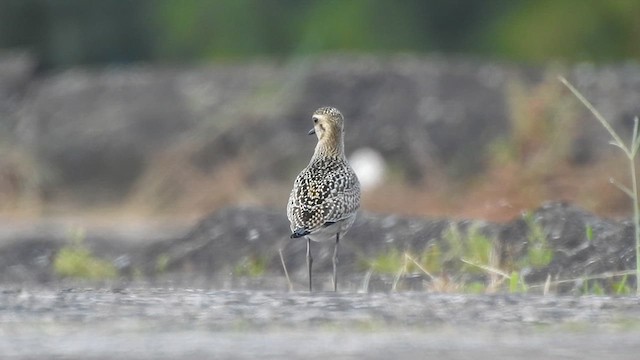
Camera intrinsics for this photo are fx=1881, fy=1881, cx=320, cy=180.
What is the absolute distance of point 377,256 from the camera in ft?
38.6

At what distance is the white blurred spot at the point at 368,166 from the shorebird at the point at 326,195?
9330 mm

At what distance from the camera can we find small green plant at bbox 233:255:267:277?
11695 millimetres

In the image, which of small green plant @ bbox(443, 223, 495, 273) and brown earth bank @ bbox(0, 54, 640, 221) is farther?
brown earth bank @ bbox(0, 54, 640, 221)

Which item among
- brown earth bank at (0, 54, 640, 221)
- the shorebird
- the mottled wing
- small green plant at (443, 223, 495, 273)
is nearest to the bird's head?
the shorebird

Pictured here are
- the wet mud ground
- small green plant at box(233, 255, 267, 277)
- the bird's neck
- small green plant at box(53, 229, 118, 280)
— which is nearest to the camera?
the wet mud ground

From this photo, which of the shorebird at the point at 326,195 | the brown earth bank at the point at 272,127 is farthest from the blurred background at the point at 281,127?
the shorebird at the point at 326,195

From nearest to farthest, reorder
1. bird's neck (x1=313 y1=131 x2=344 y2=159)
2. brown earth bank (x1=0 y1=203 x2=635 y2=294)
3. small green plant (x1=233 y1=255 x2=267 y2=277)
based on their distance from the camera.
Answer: bird's neck (x1=313 y1=131 x2=344 y2=159)
brown earth bank (x1=0 y1=203 x2=635 y2=294)
small green plant (x1=233 y1=255 x2=267 y2=277)

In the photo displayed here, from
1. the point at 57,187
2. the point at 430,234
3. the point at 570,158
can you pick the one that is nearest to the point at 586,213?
the point at 430,234

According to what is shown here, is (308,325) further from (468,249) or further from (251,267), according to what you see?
(251,267)

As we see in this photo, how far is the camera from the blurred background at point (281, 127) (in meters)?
17.0

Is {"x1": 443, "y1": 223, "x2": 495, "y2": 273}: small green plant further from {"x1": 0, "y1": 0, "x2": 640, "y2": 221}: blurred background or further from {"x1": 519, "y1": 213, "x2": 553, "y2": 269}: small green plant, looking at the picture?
{"x1": 0, "y1": 0, "x2": 640, "y2": 221}: blurred background

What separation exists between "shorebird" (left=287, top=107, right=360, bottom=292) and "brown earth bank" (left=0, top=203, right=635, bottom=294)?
0.38 meters

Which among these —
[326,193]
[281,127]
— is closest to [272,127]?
[281,127]

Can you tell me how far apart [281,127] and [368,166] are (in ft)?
6.02
